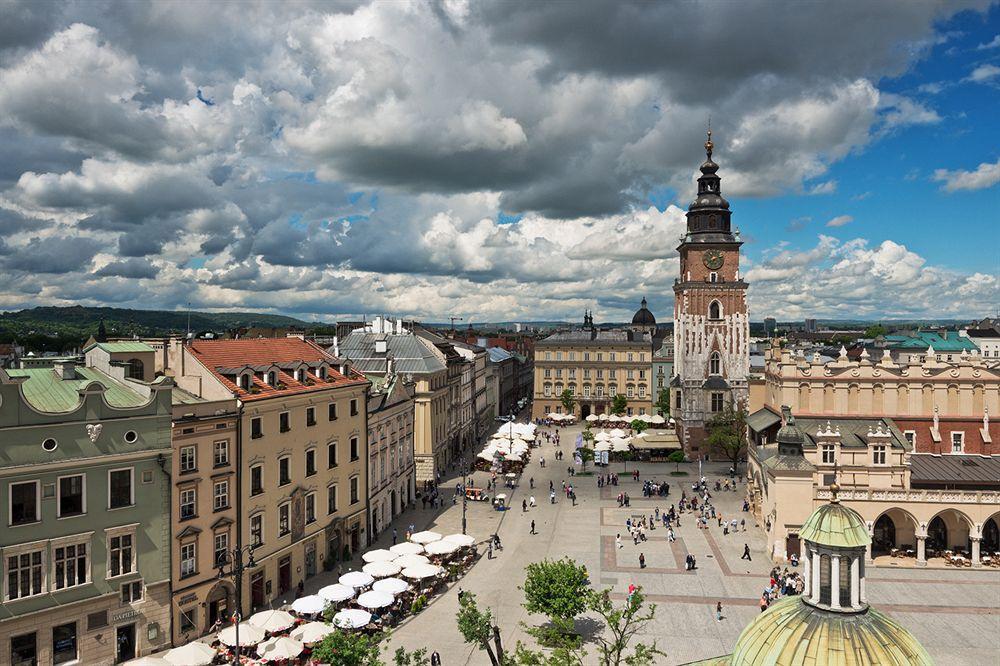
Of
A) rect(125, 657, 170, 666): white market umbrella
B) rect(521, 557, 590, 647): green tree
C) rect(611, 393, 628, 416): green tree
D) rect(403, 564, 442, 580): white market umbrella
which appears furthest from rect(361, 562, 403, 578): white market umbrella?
rect(611, 393, 628, 416): green tree

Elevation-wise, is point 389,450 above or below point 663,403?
above

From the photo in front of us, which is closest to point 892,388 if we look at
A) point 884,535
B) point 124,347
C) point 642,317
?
point 884,535

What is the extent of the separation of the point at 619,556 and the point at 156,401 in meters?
30.1

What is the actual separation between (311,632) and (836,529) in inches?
936

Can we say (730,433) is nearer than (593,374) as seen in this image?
Yes

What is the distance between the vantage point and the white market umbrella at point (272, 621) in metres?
30.9

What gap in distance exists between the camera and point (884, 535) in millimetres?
47312

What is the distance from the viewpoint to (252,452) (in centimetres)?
3628

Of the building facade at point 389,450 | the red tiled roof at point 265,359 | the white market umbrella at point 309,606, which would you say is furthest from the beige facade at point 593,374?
the white market umbrella at point 309,606

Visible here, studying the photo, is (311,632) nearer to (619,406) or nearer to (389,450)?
(389,450)

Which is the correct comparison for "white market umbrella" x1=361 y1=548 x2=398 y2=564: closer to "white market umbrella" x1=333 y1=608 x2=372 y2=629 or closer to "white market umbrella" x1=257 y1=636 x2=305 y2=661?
"white market umbrella" x1=333 y1=608 x2=372 y2=629

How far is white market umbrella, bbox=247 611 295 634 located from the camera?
101 ft

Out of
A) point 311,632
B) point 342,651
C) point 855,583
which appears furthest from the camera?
point 311,632

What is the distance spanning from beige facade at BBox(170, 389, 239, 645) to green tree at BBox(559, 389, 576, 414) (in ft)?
268
